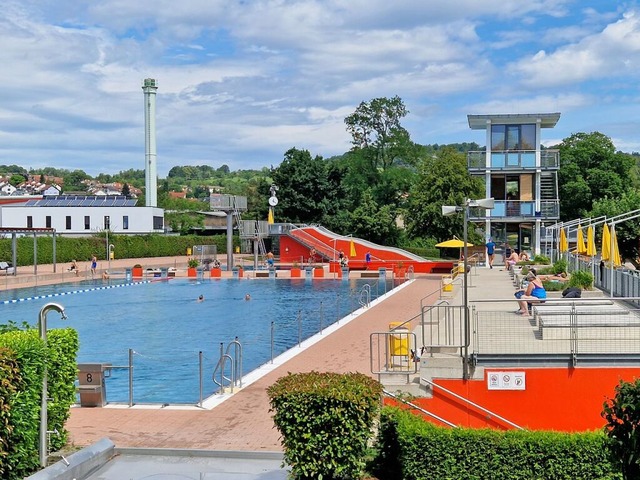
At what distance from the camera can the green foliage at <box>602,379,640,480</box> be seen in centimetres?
603

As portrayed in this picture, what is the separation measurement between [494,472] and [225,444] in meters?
4.42

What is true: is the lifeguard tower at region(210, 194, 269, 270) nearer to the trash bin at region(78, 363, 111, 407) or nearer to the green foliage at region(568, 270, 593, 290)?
the green foliage at region(568, 270, 593, 290)

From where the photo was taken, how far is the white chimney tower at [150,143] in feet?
306

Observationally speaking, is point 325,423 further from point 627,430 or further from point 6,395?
point 6,395

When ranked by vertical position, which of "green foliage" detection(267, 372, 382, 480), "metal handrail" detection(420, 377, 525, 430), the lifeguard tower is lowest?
"metal handrail" detection(420, 377, 525, 430)

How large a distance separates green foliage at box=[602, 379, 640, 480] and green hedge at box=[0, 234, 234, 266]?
172 feet

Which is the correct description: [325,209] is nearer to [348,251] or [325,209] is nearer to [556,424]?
[348,251]

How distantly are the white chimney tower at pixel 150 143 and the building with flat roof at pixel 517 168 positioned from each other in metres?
56.3

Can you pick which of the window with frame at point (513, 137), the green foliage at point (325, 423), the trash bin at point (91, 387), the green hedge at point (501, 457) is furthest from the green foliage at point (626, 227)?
the green foliage at point (325, 423)

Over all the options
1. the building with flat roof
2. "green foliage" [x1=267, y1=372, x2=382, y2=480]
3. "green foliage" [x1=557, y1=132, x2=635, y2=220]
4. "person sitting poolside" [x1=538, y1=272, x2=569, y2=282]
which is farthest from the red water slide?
"green foliage" [x1=267, y1=372, x2=382, y2=480]

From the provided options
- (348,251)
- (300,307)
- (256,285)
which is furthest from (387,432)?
(348,251)

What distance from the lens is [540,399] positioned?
12633 mm

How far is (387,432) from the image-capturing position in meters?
9.39

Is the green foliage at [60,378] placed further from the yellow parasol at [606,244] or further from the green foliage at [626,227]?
the green foliage at [626,227]
